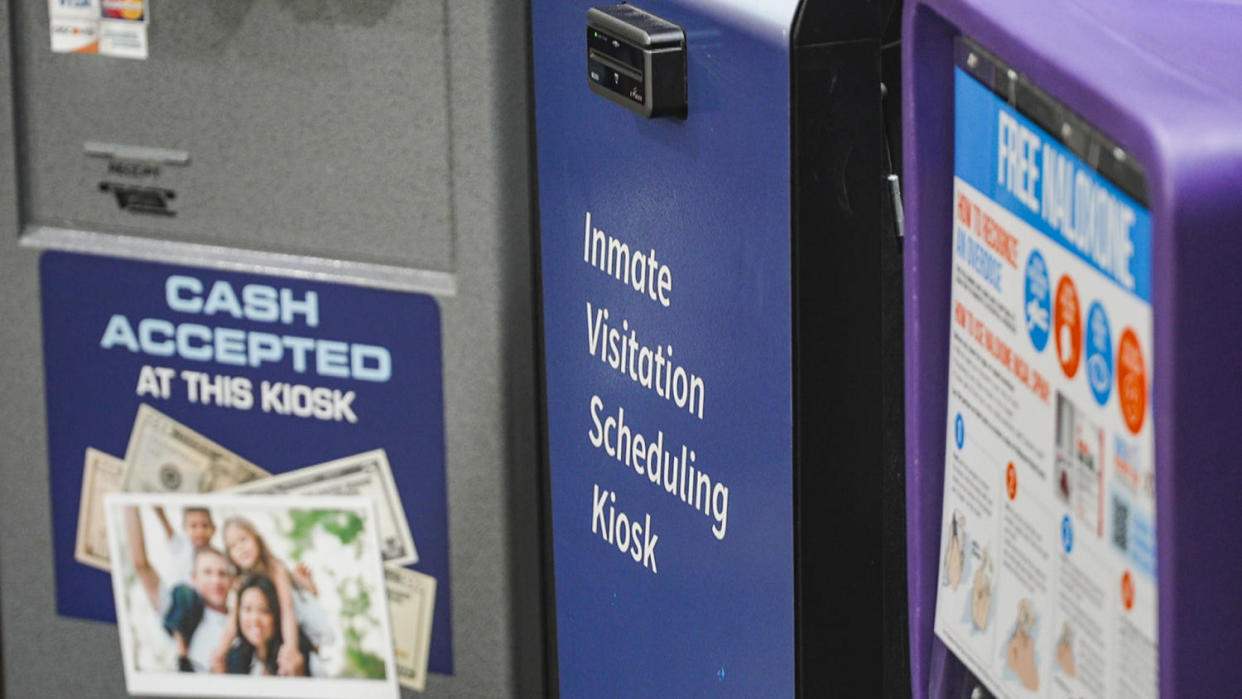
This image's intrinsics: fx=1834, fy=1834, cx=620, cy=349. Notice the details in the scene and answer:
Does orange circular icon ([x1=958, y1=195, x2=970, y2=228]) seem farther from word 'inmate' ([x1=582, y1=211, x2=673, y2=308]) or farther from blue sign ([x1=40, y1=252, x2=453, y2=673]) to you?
blue sign ([x1=40, y1=252, x2=453, y2=673])

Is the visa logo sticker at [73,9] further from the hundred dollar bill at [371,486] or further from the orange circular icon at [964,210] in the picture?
the orange circular icon at [964,210]

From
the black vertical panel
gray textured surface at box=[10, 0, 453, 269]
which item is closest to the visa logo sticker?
gray textured surface at box=[10, 0, 453, 269]

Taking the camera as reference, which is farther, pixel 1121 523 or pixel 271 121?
pixel 271 121

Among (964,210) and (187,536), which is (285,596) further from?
(964,210)

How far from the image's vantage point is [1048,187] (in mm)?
917

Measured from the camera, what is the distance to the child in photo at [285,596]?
2287 millimetres

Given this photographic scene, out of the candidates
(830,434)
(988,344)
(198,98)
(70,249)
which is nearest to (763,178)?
(830,434)

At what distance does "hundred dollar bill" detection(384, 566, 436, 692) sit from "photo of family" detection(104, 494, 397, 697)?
0.04 ft

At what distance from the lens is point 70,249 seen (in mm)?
2293

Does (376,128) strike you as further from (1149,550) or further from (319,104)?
(1149,550)

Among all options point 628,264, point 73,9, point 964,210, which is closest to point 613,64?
point 628,264

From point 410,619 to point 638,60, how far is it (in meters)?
0.99

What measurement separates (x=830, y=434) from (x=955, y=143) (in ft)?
1.32

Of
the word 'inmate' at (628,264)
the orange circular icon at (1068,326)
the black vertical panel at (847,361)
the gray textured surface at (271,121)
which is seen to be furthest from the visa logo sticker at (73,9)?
the orange circular icon at (1068,326)
